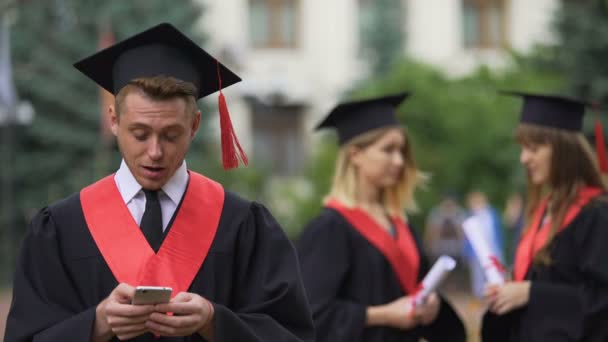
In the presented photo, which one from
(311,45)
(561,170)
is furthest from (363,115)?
(311,45)

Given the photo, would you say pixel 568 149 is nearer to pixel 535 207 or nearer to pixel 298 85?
pixel 535 207

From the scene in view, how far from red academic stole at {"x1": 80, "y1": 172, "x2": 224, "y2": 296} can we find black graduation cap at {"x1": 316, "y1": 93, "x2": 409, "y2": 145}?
6.90ft

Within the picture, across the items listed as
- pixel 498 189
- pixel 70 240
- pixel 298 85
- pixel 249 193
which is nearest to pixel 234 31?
pixel 298 85

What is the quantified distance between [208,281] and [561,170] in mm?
2312

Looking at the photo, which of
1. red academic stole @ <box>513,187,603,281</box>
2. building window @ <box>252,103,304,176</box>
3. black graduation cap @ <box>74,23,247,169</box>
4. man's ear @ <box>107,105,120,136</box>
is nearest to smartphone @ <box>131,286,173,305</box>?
man's ear @ <box>107,105,120,136</box>

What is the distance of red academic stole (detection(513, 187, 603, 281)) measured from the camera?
5.04 meters

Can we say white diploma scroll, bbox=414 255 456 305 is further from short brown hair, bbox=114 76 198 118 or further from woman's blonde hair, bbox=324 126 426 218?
short brown hair, bbox=114 76 198 118

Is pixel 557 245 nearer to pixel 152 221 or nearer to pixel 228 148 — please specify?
pixel 228 148

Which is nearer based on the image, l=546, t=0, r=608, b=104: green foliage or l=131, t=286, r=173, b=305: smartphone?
l=131, t=286, r=173, b=305: smartphone

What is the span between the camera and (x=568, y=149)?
519cm

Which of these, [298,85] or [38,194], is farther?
[298,85]

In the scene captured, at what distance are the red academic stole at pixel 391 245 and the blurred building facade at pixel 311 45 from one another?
23136 mm

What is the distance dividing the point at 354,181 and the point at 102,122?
653 inches

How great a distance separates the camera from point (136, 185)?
11.3 ft
